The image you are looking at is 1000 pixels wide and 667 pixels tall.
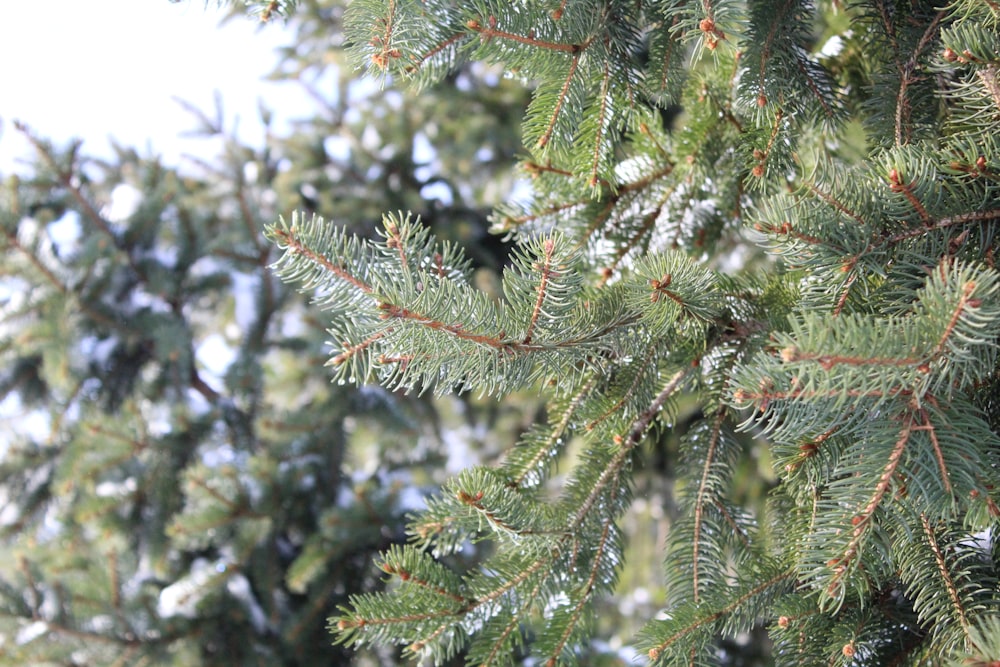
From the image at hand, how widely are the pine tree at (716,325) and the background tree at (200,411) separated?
127cm

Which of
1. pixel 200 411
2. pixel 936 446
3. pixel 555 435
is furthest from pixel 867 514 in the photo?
pixel 200 411

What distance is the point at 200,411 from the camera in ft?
9.39

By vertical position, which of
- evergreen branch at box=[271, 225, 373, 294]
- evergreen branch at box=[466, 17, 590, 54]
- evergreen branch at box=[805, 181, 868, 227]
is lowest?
evergreen branch at box=[271, 225, 373, 294]

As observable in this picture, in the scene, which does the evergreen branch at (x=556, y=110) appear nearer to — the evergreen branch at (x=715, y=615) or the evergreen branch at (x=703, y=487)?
the evergreen branch at (x=703, y=487)

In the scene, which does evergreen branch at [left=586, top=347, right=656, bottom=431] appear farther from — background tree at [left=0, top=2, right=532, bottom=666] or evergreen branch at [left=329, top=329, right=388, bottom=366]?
background tree at [left=0, top=2, right=532, bottom=666]

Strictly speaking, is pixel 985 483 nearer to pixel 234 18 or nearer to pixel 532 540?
pixel 532 540

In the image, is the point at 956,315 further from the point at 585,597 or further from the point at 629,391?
the point at 585,597

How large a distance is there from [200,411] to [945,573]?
2562mm

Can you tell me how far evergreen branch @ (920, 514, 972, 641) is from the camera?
1000 millimetres

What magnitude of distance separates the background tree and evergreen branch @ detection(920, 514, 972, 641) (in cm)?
177

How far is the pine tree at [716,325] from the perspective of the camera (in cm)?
93

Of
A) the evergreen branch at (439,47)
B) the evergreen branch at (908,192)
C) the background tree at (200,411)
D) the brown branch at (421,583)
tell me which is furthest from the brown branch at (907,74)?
the background tree at (200,411)

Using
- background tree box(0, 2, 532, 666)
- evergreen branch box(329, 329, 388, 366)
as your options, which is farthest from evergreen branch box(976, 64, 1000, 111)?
background tree box(0, 2, 532, 666)

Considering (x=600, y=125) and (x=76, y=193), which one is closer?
(x=600, y=125)
